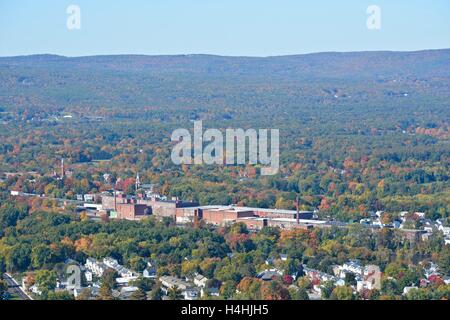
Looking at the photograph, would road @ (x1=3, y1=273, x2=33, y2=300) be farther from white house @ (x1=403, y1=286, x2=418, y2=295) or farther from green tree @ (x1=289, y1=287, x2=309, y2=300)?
white house @ (x1=403, y1=286, x2=418, y2=295)

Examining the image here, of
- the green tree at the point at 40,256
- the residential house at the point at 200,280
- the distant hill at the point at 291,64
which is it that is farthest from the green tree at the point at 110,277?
the distant hill at the point at 291,64

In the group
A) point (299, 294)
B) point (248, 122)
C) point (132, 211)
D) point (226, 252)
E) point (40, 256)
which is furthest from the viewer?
point (248, 122)

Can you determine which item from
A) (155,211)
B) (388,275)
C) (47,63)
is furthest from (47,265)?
(47,63)

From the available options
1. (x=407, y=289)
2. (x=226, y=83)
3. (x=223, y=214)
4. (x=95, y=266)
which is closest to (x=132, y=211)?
(x=223, y=214)

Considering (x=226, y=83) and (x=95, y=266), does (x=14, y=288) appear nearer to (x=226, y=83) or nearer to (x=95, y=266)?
(x=95, y=266)

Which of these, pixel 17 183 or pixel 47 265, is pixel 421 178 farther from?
pixel 47 265

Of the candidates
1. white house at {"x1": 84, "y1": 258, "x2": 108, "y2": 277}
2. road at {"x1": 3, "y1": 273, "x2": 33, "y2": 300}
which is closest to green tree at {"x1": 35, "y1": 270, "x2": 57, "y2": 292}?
road at {"x1": 3, "y1": 273, "x2": 33, "y2": 300}

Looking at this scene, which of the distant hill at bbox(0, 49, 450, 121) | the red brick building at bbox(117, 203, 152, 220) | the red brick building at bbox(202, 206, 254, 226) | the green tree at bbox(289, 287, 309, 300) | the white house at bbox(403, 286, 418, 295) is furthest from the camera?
the distant hill at bbox(0, 49, 450, 121)

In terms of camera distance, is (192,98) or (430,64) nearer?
(192,98)

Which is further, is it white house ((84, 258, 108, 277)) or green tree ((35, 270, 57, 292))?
white house ((84, 258, 108, 277))
